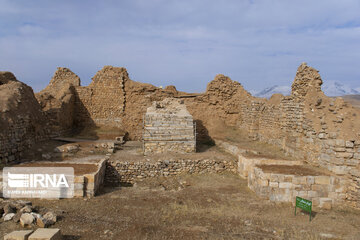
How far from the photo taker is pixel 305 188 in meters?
8.44

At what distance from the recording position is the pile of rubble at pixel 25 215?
20.0ft

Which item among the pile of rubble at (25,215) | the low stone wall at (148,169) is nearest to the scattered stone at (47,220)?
the pile of rubble at (25,215)

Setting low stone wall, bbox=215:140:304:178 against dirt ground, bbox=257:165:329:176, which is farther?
low stone wall, bbox=215:140:304:178

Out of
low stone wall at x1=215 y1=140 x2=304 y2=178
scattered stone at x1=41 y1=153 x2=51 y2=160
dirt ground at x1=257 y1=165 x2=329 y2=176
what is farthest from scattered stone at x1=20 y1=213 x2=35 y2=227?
low stone wall at x1=215 y1=140 x2=304 y2=178

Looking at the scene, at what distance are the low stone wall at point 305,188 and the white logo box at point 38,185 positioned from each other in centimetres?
626

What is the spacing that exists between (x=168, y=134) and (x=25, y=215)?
24.6ft

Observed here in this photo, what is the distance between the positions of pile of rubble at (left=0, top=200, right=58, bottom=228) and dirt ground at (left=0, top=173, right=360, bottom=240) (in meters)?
0.16

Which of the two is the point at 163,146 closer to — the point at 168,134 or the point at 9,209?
the point at 168,134

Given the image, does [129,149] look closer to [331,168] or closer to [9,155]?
[9,155]

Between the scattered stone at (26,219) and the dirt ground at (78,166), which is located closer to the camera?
the scattered stone at (26,219)

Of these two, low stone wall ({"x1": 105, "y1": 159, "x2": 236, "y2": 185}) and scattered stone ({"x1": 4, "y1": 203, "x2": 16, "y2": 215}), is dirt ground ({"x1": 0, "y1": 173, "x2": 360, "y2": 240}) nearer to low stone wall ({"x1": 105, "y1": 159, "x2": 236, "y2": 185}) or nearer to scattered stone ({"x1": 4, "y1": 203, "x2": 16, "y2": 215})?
scattered stone ({"x1": 4, "y1": 203, "x2": 16, "y2": 215})

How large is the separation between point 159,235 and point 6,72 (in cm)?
1342

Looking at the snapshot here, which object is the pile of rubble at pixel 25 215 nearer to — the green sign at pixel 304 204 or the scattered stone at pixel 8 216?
the scattered stone at pixel 8 216

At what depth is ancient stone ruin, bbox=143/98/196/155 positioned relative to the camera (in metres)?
12.8
